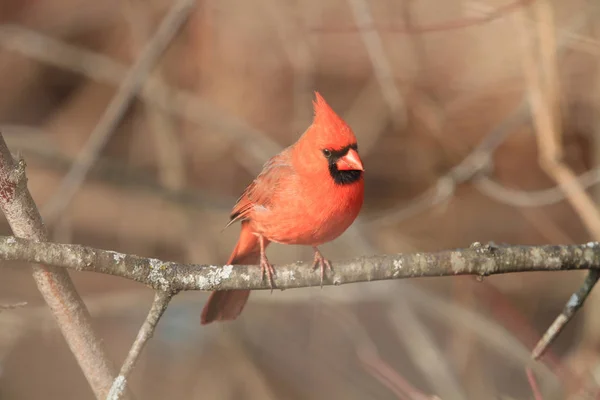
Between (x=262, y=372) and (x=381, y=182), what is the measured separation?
89.0 inches

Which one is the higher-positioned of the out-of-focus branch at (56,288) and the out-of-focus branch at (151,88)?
the out-of-focus branch at (151,88)

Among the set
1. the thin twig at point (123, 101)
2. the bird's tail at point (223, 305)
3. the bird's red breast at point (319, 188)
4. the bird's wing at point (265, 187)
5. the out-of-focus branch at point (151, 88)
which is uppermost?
the out-of-focus branch at point (151, 88)

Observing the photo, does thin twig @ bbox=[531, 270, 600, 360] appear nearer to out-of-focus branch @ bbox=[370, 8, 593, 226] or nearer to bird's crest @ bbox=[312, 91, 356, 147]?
bird's crest @ bbox=[312, 91, 356, 147]

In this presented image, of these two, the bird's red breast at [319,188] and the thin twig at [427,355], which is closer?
the bird's red breast at [319,188]

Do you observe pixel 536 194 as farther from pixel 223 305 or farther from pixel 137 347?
pixel 137 347

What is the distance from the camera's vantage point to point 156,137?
5453 mm

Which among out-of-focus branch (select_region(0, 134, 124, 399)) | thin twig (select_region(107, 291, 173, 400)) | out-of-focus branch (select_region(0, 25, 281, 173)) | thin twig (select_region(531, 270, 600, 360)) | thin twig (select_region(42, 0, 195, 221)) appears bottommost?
thin twig (select_region(531, 270, 600, 360))

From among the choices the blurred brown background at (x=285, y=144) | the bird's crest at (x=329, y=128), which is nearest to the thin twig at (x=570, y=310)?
the bird's crest at (x=329, y=128)

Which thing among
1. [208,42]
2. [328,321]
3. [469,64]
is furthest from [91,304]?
[469,64]

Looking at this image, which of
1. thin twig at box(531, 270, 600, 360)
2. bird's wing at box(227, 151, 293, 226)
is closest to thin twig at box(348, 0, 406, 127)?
bird's wing at box(227, 151, 293, 226)

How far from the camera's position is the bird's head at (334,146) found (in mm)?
2754

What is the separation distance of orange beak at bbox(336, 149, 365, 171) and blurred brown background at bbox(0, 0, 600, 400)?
4.44 ft

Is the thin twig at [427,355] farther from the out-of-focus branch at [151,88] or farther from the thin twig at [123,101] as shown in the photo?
the thin twig at [123,101]

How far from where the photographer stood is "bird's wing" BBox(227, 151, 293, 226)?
302 centimetres
